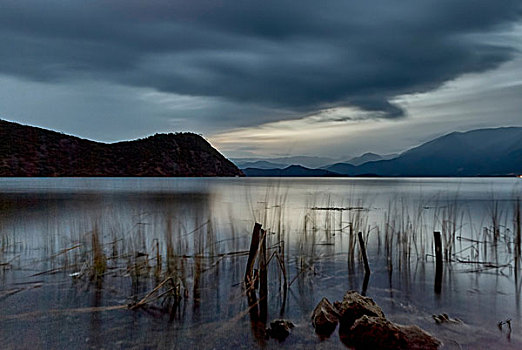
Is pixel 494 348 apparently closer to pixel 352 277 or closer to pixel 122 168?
pixel 352 277

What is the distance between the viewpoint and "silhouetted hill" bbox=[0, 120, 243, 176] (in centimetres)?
11881

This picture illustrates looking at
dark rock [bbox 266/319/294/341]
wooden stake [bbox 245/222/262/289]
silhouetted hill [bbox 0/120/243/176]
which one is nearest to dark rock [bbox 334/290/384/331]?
dark rock [bbox 266/319/294/341]

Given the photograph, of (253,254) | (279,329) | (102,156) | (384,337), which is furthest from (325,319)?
(102,156)

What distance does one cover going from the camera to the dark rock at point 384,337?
215 inches

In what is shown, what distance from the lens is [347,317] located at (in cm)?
624

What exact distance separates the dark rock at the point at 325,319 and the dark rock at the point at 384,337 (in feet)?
1.25

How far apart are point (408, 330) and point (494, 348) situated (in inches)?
52.1

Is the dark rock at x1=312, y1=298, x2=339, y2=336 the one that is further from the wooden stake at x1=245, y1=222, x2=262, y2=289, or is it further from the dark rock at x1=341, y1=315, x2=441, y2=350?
the wooden stake at x1=245, y1=222, x2=262, y2=289

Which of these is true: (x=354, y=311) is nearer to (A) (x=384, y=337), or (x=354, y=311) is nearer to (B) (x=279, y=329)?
(A) (x=384, y=337)

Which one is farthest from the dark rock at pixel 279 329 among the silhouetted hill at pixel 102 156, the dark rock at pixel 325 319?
the silhouetted hill at pixel 102 156

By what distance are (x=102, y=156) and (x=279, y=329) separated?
519ft

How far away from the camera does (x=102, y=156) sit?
493ft

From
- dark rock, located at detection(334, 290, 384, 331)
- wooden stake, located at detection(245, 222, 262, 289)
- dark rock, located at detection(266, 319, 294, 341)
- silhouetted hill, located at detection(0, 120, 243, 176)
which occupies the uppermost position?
silhouetted hill, located at detection(0, 120, 243, 176)

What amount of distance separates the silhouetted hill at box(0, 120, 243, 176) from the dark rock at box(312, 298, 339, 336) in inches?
5134
